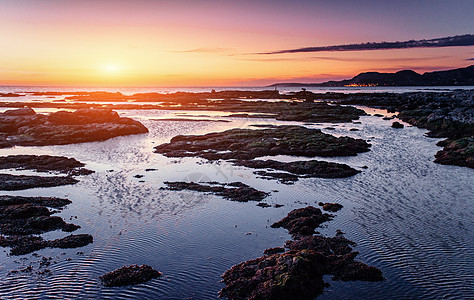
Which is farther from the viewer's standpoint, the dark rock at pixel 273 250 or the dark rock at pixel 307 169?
the dark rock at pixel 307 169

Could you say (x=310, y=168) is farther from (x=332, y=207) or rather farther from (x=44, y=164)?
(x=44, y=164)

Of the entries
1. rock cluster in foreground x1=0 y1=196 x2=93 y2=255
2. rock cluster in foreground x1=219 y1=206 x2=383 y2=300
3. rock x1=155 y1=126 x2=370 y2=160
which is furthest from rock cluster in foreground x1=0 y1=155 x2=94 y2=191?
rock cluster in foreground x1=219 y1=206 x2=383 y2=300

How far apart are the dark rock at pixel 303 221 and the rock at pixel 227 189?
3.86 m

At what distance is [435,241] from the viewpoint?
1596 centimetres

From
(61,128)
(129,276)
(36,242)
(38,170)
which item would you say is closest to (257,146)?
(38,170)

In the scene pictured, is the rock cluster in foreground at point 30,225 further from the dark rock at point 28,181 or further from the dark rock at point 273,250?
the dark rock at point 273,250

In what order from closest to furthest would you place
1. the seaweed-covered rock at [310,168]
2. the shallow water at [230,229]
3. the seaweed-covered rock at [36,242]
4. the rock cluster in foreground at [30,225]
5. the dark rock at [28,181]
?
the shallow water at [230,229] < the seaweed-covered rock at [36,242] < the rock cluster in foreground at [30,225] < the dark rock at [28,181] < the seaweed-covered rock at [310,168]

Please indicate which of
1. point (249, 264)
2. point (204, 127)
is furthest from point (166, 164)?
point (204, 127)

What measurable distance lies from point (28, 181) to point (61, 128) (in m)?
26.7

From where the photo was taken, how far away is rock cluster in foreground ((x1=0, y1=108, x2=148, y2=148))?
44.0 m

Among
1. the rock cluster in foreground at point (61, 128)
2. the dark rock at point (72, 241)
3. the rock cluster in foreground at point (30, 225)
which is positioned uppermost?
the rock cluster in foreground at point (61, 128)

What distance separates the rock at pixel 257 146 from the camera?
36.0 metres

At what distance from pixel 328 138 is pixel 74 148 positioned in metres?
31.8

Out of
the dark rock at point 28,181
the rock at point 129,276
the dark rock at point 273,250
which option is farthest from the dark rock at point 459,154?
the dark rock at point 28,181
